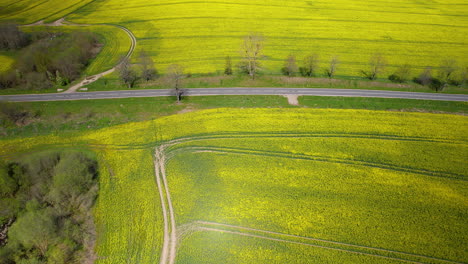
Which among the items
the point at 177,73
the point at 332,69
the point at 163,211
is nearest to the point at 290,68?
the point at 332,69

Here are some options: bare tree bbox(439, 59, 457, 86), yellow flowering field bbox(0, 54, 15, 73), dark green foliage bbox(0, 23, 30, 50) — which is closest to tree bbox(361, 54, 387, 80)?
bare tree bbox(439, 59, 457, 86)

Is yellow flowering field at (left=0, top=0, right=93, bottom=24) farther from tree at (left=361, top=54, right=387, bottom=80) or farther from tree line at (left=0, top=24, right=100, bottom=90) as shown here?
tree at (left=361, top=54, right=387, bottom=80)

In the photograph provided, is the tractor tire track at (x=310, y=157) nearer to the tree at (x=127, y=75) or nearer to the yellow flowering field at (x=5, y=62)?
the tree at (x=127, y=75)

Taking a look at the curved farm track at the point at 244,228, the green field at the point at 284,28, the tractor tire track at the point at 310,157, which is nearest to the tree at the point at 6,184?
the curved farm track at the point at 244,228

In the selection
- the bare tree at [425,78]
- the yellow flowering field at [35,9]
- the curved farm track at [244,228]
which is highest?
the yellow flowering field at [35,9]

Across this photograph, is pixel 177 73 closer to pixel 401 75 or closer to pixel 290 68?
pixel 290 68

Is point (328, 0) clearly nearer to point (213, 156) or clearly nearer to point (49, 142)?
point (213, 156)
